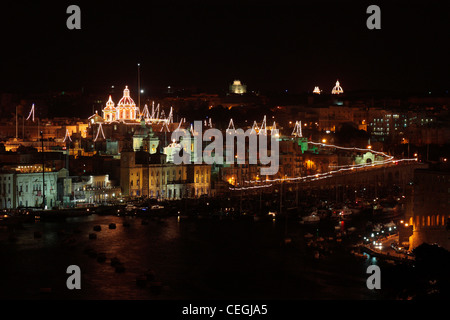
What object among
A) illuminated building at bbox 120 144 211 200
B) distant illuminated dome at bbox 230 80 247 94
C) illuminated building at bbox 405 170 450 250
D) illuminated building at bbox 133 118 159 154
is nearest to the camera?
Answer: illuminated building at bbox 405 170 450 250

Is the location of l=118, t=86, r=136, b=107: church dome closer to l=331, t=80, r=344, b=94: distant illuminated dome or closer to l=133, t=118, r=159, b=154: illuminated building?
l=133, t=118, r=159, b=154: illuminated building

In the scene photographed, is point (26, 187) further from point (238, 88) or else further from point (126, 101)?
point (238, 88)

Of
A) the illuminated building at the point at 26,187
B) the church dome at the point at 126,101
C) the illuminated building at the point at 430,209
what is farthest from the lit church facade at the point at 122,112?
the illuminated building at the point at 430,209

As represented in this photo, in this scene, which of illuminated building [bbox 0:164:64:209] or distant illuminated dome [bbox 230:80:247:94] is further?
distant illuminated dome [bbox 230:80:247:94]

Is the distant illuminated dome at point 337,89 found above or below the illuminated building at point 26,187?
above

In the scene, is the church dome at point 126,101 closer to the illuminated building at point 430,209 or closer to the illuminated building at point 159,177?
the illuminated building at point 159,177

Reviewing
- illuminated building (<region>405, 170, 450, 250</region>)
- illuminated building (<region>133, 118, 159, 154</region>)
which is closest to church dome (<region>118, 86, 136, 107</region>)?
illuminated building (<region>133, 118, 159, 154</region>)

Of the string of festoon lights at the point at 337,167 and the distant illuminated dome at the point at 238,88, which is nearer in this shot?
the string of festoon lights at the point at 337,167
